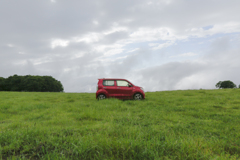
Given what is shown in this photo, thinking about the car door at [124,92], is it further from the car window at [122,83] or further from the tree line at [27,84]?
the tree line at [27,84]

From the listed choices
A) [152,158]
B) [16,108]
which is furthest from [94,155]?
[16,108]

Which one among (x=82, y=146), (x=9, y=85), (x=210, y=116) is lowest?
(x=210, y=116)

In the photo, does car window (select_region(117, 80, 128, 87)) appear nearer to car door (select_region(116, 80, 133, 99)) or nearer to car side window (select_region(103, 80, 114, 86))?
car door (select_region(116, 80, 133, 99))

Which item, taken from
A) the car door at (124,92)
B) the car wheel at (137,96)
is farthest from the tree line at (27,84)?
the car wheel at (137,96)

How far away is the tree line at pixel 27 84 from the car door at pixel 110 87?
160ft

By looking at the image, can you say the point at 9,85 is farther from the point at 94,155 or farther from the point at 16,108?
the point at 94,155

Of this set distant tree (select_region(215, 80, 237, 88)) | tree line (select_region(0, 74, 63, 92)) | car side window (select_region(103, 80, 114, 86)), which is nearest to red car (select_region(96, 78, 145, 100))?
car side window (select_region(103, 80, 114, 86))

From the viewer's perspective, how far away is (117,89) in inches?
501

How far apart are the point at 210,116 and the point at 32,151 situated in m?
7.55

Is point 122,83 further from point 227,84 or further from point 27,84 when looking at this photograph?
point 227,84

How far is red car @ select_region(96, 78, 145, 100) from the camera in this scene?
1261 centimetres

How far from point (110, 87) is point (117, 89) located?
24.8 inches

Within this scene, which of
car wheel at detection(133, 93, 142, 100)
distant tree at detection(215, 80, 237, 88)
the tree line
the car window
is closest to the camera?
car wheel at detection(133, 93, 142, 100)

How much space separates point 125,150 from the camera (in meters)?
2.96
